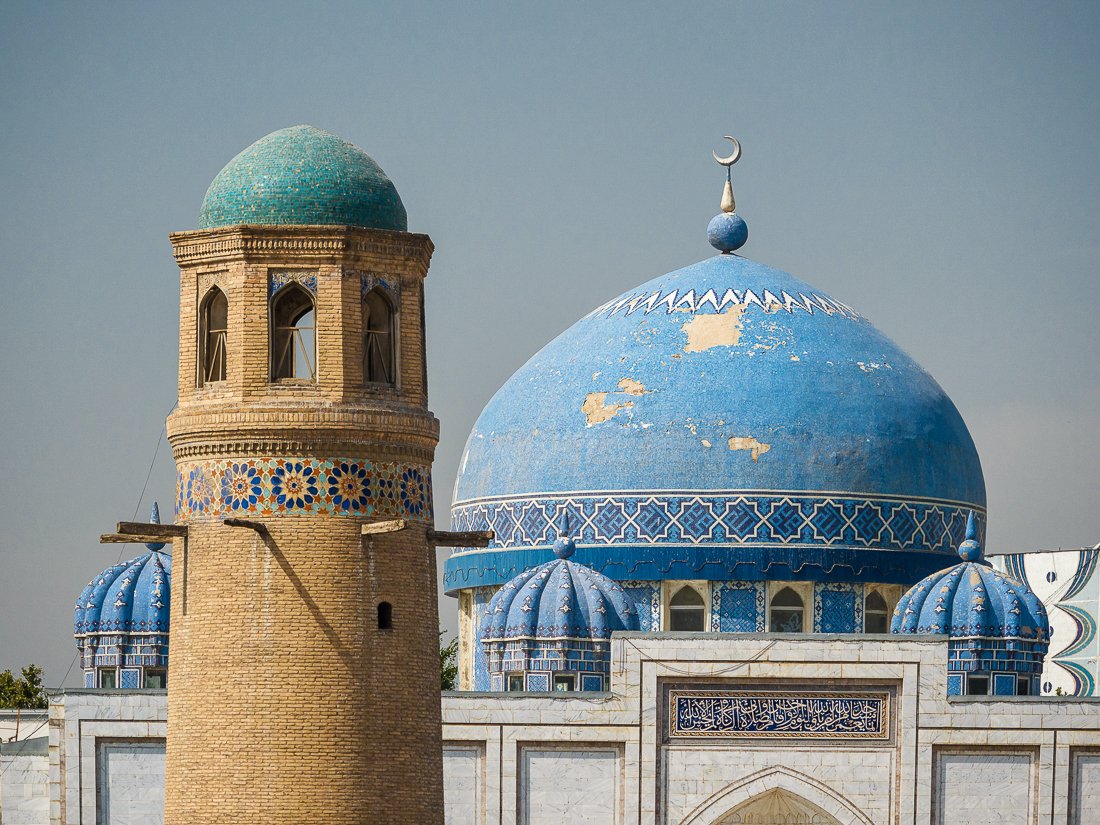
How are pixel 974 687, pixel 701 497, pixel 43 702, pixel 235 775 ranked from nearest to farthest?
pixel 235 775 < pixel 974 687 < pixel 701 497 < pixel 43 702

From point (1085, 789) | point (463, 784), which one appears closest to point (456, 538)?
point (463, 784)

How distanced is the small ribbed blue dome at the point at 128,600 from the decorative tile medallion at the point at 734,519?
3.51 meters

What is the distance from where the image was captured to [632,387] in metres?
25.2

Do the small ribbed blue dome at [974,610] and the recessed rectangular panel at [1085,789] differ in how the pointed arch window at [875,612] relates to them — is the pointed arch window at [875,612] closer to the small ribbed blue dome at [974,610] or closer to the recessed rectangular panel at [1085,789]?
the small ribbed blue dome at [974,610]

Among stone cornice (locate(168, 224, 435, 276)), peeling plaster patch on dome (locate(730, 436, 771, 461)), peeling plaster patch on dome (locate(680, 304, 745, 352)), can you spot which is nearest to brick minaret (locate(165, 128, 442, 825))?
stone cornice (locate(168, 224, 435, 276))

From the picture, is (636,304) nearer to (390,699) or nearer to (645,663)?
(645,663)

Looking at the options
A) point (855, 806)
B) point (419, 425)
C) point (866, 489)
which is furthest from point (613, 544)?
point (419, 425)

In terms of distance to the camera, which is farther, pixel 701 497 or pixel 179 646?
pixel 701 497

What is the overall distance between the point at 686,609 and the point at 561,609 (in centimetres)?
221

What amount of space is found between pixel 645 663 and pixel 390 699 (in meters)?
8.84

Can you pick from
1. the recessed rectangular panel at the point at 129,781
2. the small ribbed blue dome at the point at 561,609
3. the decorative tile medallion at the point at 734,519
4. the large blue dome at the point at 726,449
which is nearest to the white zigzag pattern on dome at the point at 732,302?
the large blue dome at the point at 726,449

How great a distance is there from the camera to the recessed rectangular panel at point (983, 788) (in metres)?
21.5

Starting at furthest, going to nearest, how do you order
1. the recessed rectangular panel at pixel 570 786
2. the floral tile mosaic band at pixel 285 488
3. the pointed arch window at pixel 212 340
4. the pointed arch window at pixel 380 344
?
the recessed rectangular panel at pixel 570 786
the pointed arch window at pixel 380 344
the pointed arch window at pixel 212 340
the floral tile mosaic band at pixel 285 488

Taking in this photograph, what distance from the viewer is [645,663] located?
21703 mm
